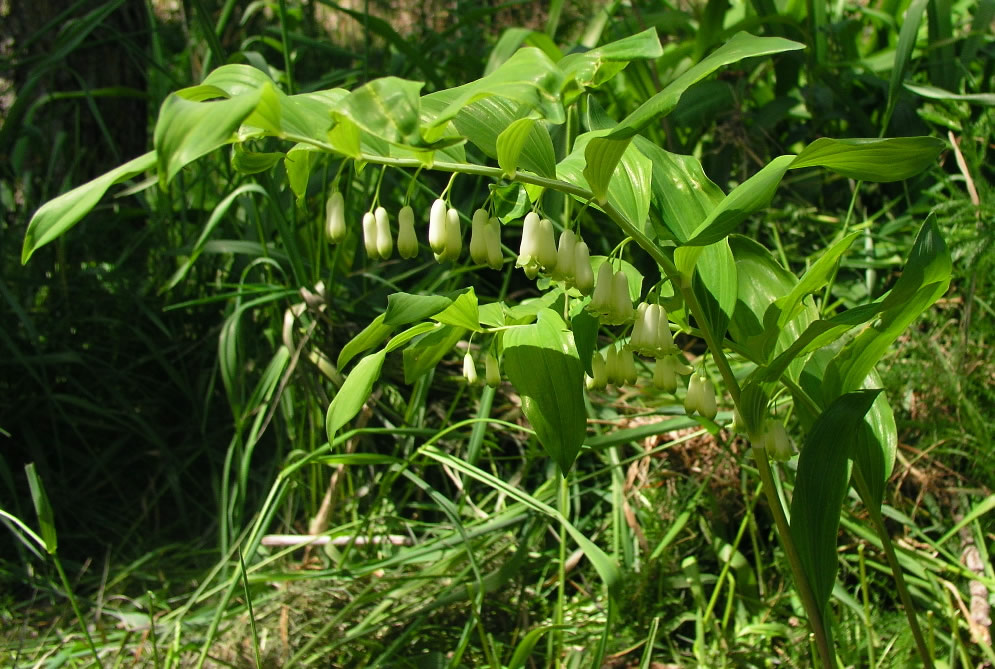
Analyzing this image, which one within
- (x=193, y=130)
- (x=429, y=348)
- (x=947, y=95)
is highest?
(x=193, y=130)

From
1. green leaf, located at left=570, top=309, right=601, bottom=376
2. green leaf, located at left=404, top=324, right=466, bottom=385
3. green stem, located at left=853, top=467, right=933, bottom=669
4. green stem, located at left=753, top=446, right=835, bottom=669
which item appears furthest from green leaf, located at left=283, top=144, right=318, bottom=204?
green stem, located at left=853, top=467, right=933, bottom=669

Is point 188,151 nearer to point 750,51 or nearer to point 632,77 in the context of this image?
point 750,51

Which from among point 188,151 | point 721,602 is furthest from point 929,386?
point 188,151

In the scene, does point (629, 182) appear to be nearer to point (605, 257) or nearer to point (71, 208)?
point (605, 257)

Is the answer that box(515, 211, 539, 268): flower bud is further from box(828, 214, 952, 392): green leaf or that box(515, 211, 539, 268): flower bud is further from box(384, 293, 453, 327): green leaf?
box(828, 214, 952, 392): green leaf

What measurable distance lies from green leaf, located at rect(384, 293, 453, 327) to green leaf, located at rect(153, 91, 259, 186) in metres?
0.28

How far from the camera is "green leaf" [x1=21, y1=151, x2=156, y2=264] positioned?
718mm

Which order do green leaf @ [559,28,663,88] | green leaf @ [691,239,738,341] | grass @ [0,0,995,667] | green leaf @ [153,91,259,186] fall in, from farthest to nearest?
grass @ [0,0,995,667], green leaf @ [691,239,738,341], green leaf @ [559,28,663,88], green leaf @ [153,91,259,186]

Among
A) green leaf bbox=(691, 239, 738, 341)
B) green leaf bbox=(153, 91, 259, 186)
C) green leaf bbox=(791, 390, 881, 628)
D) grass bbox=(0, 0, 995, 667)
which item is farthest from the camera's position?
grass bbox=(0, 0, 995, 667)

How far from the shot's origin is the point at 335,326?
1832mm

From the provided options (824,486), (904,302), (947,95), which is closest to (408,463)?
(824,486)

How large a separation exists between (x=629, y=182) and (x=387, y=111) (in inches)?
14.2

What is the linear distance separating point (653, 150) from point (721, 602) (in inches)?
35.0

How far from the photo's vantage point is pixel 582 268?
0.92m
